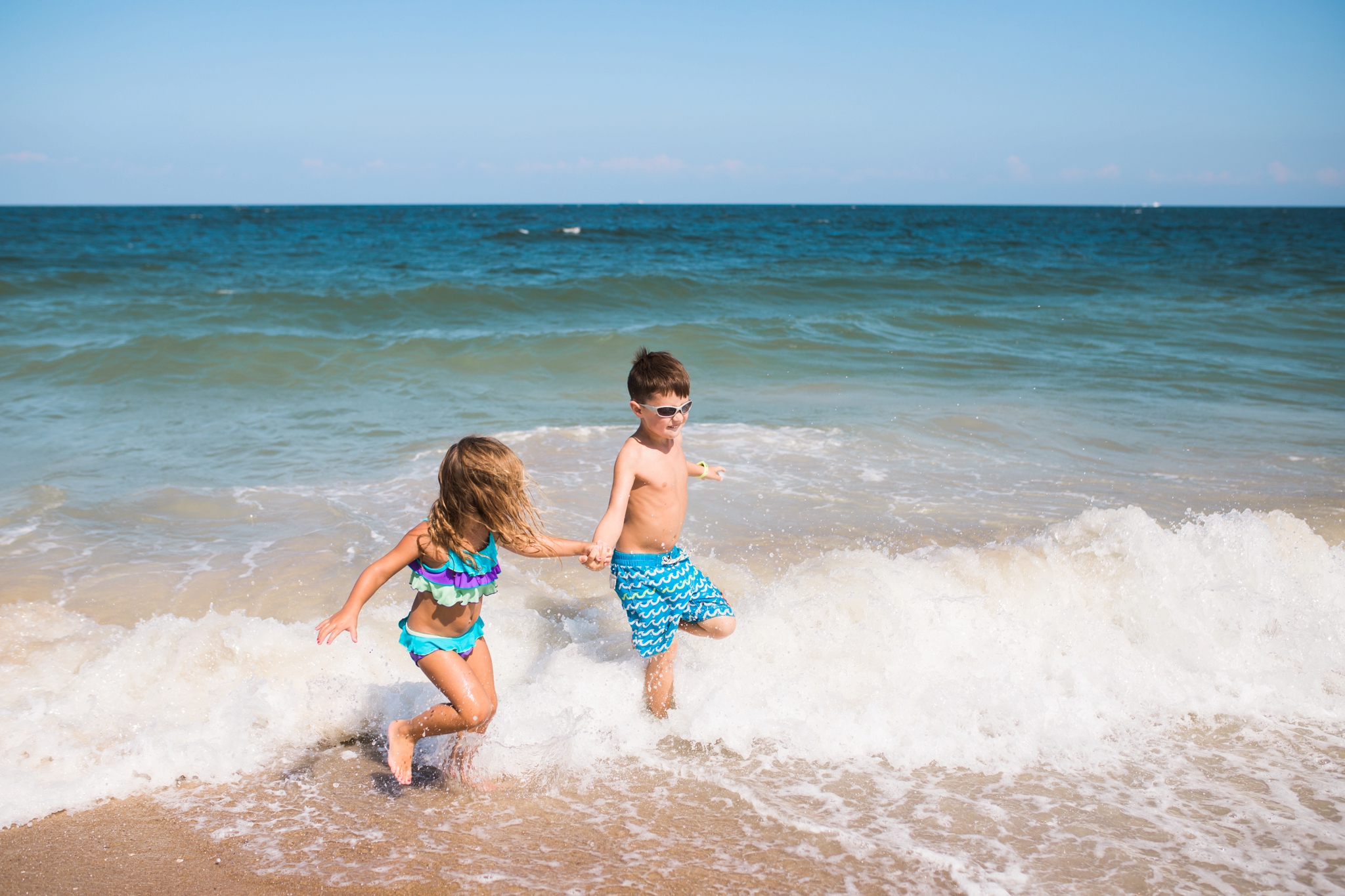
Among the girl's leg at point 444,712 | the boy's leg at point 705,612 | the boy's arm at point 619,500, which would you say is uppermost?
the boy's arm at point 619,500

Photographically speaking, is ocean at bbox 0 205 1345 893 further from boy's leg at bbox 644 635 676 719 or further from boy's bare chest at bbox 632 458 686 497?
boy's bare chest at bbox 632 458 686 497

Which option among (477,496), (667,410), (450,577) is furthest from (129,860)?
(667,410)

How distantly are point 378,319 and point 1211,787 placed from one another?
14502mm

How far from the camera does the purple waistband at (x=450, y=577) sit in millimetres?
2900

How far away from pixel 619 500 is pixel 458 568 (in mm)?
630

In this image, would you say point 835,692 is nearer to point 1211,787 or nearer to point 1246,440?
point 1211,787

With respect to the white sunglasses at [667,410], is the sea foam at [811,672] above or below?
below

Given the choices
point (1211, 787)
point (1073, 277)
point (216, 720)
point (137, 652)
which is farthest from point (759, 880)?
point (1073, 277)

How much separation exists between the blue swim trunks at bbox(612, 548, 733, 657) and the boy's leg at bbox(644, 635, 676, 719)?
0.14 ft

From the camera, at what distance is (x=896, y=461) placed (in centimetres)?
704

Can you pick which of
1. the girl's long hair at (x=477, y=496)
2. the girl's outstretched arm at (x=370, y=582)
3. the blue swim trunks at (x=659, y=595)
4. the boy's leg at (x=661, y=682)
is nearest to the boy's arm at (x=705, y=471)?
the blue swim trunks at (x=659, y=595)

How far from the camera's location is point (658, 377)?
3.25 meters

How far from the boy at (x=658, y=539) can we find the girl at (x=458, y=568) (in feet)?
1.26

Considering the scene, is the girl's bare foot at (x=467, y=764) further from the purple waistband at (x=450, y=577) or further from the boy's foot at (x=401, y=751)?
the purple waistband at (x=450, y=577)
